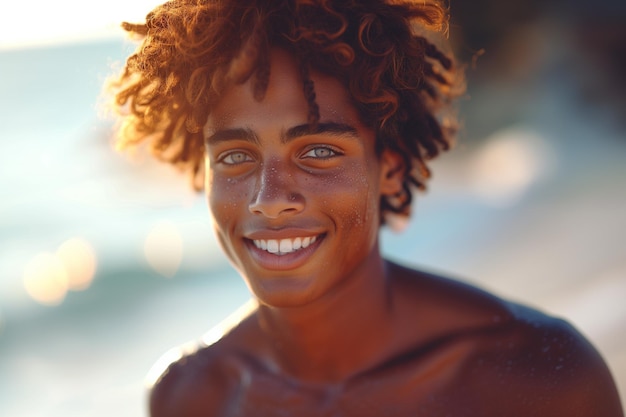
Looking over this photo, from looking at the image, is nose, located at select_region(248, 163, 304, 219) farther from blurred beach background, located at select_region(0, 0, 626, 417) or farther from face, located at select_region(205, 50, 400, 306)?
blurred beach background, located at select_region(0, 0, 626, 417)

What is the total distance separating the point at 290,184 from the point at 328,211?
0.15 meters

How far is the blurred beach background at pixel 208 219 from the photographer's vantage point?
248 inches

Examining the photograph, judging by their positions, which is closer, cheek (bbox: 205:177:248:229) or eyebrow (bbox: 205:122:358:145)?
eyebrow (bbox: 205:122:358:145)

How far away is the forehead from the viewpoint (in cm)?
256

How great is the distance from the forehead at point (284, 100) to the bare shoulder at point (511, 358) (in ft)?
2.84

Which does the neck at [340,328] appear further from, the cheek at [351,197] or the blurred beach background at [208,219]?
the blurred beach background at [208,219]

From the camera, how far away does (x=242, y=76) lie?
2.57m

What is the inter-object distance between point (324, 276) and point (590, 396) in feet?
3.35

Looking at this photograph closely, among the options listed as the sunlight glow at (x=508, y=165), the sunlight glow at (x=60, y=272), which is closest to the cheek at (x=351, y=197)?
the sunlight glow at (x=508, y=165)

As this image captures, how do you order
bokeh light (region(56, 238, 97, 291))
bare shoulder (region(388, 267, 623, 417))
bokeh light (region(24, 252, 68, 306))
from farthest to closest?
bokeh light (region(56, 238, 97, 291)) < bokeh light (region(24, 252, 68, 306)) < bare shoulder (region(388, 267, 623, 417))

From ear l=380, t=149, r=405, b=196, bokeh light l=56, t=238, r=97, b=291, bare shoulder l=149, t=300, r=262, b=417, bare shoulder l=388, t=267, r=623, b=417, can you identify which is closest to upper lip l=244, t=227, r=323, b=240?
ear l=380, t=149, r=405, b=196

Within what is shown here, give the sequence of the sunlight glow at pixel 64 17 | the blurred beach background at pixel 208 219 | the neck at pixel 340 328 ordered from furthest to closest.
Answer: the blurred beach background at pixel 208 219
the sunlight glow at pixel 64 17
the neck at pixel 340 328

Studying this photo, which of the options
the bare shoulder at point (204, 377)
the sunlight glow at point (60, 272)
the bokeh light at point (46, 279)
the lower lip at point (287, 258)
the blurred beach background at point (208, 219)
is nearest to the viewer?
the lower lip at point (287, 258)

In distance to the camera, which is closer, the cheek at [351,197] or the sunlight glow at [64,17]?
the cheek at [351,197]
